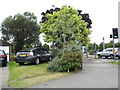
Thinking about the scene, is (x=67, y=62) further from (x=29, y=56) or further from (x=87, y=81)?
(x=29, y=56)

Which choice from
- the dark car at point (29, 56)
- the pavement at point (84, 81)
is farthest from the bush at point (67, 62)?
the dark car at point (29, 56)

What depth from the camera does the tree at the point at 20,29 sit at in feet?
93.8

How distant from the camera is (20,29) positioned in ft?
95.2

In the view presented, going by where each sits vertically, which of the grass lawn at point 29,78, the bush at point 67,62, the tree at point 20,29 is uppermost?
the tree at point 20,29

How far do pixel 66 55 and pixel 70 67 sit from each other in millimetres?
739

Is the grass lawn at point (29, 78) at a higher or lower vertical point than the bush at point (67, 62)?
lower

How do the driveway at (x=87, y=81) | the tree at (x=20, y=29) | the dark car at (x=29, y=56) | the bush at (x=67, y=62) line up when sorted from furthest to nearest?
the tree at (x=20, y=29) < the dark car at (x=29, y=56) < the bush at (x=67, y=62) < the driveway at (x=87, y=81)

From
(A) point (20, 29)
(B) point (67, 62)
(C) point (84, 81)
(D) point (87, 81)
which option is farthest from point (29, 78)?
(A) point (20, 29)

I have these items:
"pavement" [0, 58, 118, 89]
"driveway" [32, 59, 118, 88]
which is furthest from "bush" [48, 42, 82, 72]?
"driveway" [32, 59, 118, 88]

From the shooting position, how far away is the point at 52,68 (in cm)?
786

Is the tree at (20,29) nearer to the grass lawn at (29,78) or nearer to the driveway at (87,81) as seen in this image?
the grass lawn at (29,78)

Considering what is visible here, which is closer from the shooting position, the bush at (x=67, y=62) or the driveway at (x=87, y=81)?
the driveway at (x=87, y=81)

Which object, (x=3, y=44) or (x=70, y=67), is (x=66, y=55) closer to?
(x=70, y=67)

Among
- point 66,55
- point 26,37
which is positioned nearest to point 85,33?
point 66,55
